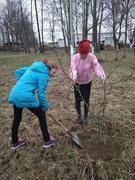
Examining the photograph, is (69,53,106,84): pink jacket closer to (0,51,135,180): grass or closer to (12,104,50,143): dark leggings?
(0,51,135,180): grass

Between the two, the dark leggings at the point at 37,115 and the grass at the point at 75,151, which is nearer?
the grass at the point at 75,151

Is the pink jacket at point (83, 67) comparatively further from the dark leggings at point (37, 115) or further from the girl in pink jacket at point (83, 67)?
the dark leggings at point (37, 115)

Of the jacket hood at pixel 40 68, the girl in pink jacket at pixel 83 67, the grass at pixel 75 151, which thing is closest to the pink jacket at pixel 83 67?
the girl in pink jacket at pixel 83 67

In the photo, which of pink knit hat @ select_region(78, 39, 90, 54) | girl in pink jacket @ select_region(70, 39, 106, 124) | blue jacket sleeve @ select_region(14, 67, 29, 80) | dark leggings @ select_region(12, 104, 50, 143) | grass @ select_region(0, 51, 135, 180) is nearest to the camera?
grass @ select_region(0, 51, 135, 180)

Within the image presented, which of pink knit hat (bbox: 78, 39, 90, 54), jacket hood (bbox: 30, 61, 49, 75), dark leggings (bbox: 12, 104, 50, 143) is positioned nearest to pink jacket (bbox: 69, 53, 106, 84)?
pink knit hat (bbox: 78, 39, 90, 54)

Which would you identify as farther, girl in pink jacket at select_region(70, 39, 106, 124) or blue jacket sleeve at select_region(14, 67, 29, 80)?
girl in pink jacket at select_region(70, 39, 106, 124)

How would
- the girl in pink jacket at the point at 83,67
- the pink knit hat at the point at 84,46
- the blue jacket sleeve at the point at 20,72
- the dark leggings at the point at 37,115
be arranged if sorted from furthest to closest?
the girl in pink jacket at the point at 83,67 < the pink knit hat at the point at 84,46 < the blue jacket sleeve at the point at 20,72 < the dark leggings at the point at 37,115

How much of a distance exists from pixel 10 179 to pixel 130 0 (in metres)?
13.5

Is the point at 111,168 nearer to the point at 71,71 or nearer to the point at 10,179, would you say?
the point at 10,179

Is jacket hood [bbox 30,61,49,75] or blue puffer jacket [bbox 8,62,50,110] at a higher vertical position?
jacket hood [bbox 30,61,49,75]

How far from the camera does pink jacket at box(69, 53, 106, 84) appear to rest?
2.73m

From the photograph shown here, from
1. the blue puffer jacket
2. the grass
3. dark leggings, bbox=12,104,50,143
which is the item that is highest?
the blue puffer jacket

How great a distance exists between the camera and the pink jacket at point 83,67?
2729 millimetres

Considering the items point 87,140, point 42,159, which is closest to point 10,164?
point 42,159
